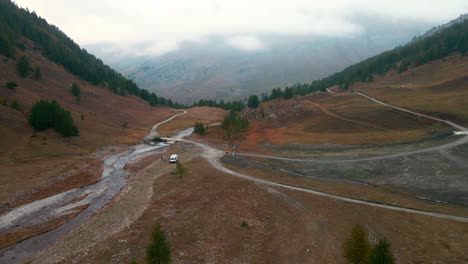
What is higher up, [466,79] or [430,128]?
[466,79]

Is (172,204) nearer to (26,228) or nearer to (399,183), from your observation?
(26,228)

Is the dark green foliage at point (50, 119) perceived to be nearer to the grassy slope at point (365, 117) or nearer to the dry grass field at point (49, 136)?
the dry grass field at point (49, 136)

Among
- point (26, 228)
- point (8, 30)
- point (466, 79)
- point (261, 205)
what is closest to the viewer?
point (26, 228)

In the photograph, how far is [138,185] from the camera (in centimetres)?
6906

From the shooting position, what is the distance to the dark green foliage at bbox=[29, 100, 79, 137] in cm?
10000

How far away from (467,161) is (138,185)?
237ft

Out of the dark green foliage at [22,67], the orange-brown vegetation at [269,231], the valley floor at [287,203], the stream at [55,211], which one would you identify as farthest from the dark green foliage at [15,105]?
the orange-brown vegetation at [269,231]

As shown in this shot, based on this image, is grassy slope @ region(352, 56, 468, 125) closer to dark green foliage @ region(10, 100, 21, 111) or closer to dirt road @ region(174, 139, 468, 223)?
dirt road @ region(174, 139, 468, 223)

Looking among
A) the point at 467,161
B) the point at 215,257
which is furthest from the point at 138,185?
the point at 467,161

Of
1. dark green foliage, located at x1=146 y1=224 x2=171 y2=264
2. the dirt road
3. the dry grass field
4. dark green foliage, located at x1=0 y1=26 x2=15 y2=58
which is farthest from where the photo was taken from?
dark green foliage, located at x1=0 y1=26 x2=15 y2=58

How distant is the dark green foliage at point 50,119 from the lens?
100000mm

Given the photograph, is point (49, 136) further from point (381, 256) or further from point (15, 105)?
point (381, 256)

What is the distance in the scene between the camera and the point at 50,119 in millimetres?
102750

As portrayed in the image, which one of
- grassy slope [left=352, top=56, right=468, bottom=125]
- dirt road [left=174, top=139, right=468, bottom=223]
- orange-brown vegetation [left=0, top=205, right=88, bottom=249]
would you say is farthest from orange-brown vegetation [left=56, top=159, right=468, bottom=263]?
grassy slope [left=352, top=56, right=468, bottom=125]
